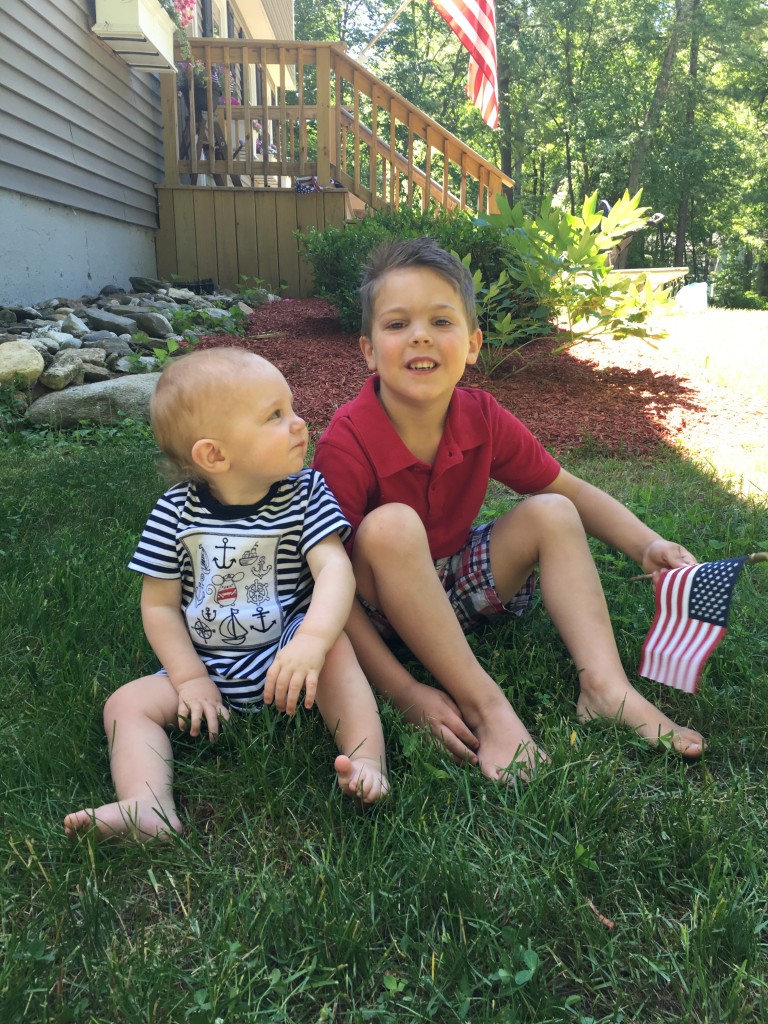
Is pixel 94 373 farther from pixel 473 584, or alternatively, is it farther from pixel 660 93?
pixel 660 93

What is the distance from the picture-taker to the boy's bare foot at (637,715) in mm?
1726

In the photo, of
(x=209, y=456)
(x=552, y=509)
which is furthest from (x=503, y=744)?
(x=209, y=456)

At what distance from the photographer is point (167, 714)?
1730 millimetres

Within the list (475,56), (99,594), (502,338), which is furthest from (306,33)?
(99,594)

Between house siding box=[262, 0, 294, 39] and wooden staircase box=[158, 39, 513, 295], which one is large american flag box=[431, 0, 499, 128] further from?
house siding box=[262, 0, 294, 39]

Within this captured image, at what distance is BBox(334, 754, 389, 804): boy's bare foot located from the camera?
1.49 m

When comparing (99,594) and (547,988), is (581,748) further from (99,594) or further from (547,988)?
(99,594)

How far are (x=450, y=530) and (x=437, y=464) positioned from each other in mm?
192

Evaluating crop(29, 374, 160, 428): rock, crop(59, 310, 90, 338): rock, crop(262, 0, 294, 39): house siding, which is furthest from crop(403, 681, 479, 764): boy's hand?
crop(262, 0, 294, 39): house siding

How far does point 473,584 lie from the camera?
2.19m

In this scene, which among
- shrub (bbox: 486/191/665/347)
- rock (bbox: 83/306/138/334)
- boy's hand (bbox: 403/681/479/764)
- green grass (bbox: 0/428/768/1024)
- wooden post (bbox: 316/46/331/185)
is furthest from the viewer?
wooden post (bbox: 316/46/331/185)

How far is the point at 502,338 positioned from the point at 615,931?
13.7ft

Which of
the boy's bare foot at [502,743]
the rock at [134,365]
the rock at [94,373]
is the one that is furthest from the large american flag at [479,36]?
the boy's bare foot at [502,743]

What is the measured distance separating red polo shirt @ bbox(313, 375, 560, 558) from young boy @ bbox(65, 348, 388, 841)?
15 centimetres
